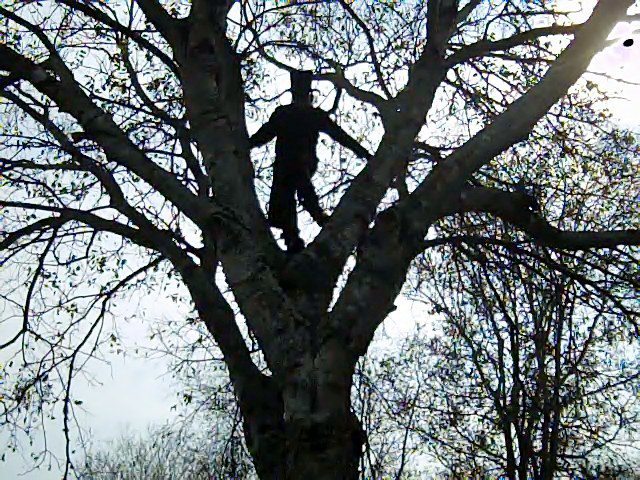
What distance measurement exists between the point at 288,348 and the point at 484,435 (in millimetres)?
8793

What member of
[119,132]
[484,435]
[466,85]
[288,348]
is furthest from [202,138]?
[484,435]

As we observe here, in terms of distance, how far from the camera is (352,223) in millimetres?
4465

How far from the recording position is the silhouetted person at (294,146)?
5.25 metres

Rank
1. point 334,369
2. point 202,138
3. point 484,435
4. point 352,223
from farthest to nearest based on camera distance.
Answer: point 484,435 → point 202,138 → point 352,223 → point 334,369

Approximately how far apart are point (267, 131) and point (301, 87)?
45cm

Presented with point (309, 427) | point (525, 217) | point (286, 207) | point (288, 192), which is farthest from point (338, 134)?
point (309, 427)

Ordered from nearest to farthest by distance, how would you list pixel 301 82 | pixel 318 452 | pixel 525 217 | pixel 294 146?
1. pixel 318 452
2. pixel 525 217
3. pixel 294 146
4. pixel 301 82

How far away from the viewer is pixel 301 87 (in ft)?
17.7

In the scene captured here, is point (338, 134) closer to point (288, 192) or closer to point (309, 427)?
point (288, 192)

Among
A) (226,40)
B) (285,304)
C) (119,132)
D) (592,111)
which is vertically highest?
(592,111)

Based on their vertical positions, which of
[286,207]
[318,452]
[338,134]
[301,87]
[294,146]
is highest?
[301,87]

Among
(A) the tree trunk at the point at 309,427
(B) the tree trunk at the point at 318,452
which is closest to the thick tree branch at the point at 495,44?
(A) the tree trunk at the point at 309,427

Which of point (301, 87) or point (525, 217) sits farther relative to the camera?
point (301, 87)

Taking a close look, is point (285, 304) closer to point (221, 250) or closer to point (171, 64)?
point (221, 250)
